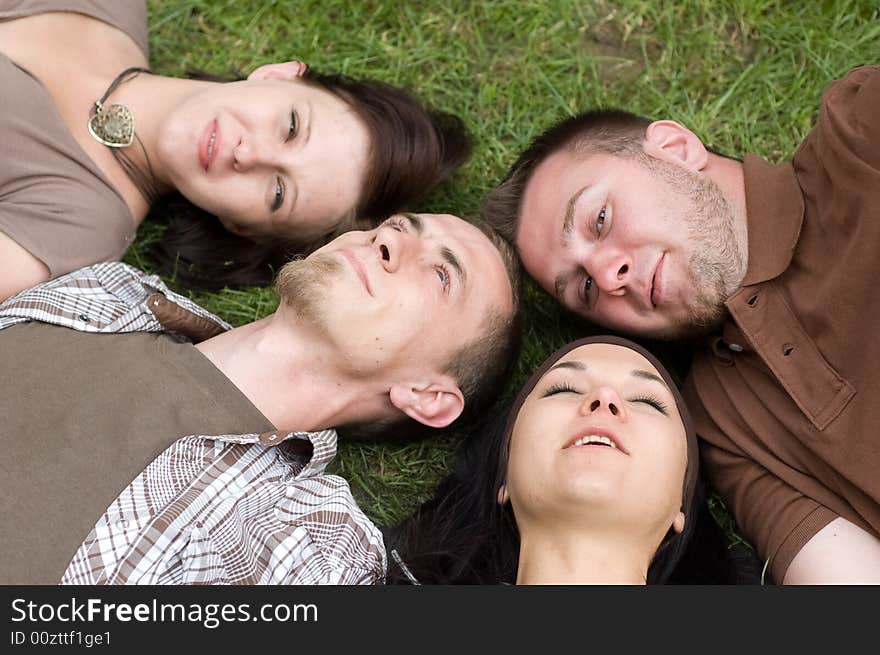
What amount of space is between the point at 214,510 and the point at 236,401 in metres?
0.46

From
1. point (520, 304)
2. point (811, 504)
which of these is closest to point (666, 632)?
point (811, 504)

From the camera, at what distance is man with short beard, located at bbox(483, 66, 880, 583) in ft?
11.5

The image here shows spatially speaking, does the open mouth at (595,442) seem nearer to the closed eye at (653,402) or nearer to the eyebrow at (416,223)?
the closed eye at (653,402)

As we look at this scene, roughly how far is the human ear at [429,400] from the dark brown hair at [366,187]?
93 cm

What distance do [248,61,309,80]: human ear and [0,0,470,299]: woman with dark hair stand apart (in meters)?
0.01

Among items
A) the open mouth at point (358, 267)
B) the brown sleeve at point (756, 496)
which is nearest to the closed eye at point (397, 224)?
the open mouth at point (358, 267)

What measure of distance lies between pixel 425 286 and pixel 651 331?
A: 1.07 m

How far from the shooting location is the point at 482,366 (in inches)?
153

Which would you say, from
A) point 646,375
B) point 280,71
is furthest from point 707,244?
point 280,71

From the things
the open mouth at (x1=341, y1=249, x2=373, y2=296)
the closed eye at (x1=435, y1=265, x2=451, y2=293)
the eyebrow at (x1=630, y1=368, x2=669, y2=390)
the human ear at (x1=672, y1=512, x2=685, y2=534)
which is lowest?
the human ear at (x1=672, y1=512, x2=685, y2=534)

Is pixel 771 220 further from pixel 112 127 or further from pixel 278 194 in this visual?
pixel 112 127

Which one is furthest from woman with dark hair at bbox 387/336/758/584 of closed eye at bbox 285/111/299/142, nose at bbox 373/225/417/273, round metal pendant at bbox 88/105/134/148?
round metal pendant at bbox 88/105/134/148

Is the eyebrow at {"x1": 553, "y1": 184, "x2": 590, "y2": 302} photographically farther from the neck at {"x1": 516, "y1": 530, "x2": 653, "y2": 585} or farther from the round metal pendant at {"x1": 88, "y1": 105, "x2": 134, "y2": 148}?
the round metal pendant at {"x1": 88, "y1": 105, "x2": 134, "y2": 148}

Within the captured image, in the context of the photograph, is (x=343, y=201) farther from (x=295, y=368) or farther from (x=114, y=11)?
(x=114, y=11)
